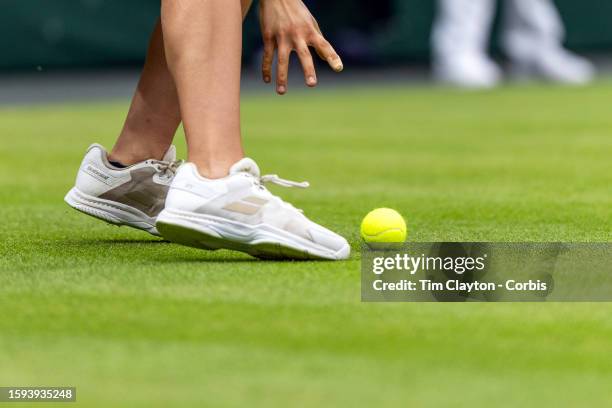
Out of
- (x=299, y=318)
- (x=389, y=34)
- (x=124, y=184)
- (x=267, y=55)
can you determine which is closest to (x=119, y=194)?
(x=124, y=184)

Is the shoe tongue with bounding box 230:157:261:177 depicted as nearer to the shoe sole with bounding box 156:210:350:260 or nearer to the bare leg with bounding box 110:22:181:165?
the shoe sole with bounding box 156:210:350:260

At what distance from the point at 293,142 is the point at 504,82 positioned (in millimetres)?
5617

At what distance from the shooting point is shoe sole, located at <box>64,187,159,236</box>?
10.7 feet

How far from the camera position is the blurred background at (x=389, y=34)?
1127cm

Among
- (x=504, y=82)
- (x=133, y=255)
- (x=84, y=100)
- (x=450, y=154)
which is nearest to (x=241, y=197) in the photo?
(x=133, y=255)

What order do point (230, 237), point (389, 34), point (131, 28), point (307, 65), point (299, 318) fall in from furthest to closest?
point (389, 34) → point (131, 28) → point (307, 65) → point (230, 237) → point (299, 318)

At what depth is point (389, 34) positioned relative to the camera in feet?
42.7

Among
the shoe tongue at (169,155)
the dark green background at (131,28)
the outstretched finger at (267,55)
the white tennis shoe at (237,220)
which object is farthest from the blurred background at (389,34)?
the white tennis shoe at (237,220)

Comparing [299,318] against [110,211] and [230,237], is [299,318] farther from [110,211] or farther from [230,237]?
[110,211]

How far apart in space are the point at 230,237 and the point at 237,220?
4 centimetres

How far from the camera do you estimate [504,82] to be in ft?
38.8

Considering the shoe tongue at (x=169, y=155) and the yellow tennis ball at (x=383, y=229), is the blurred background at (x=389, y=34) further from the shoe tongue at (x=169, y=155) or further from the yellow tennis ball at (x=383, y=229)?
the yellow tennis ball at (x=383, y=229)

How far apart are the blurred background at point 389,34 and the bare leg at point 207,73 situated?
7.79 m

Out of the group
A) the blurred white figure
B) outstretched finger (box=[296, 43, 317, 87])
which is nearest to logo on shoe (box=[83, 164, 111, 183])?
outstretched finger (box=[296, 43, 317, 87])
